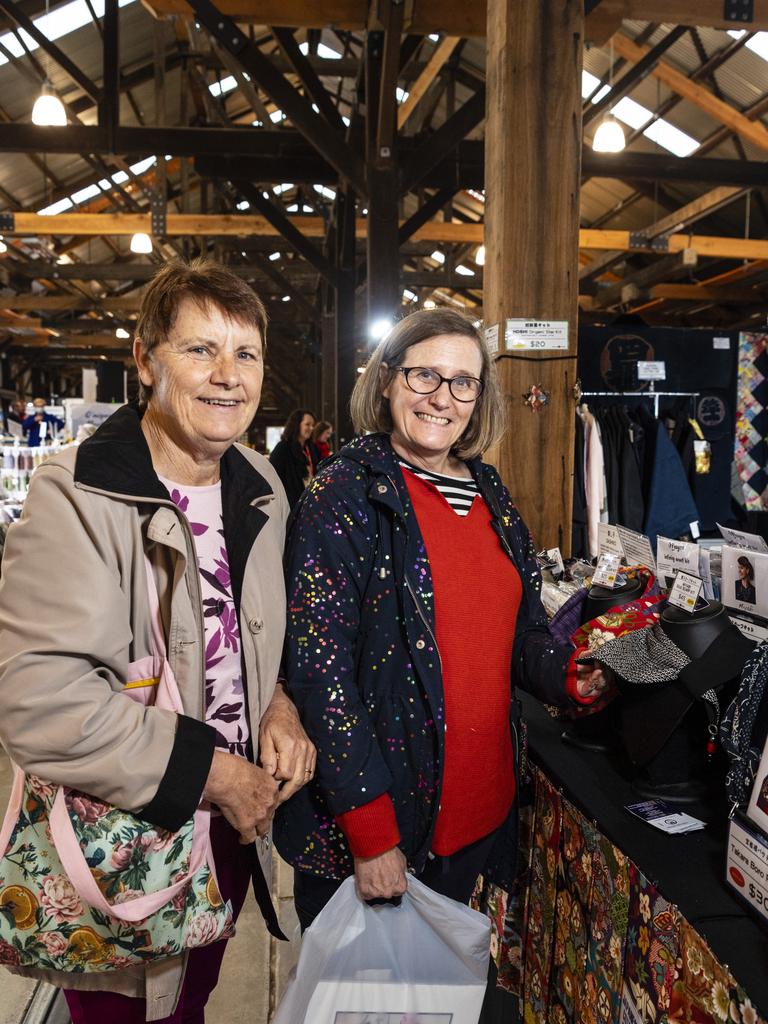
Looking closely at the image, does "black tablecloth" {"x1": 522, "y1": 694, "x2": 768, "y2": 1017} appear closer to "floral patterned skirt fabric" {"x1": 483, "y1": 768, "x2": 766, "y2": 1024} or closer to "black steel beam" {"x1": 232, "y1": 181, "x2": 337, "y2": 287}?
"floral patterned skirt fabric" {"x1": 483, "y1": 768, "x2": 766, "y2": 1024}

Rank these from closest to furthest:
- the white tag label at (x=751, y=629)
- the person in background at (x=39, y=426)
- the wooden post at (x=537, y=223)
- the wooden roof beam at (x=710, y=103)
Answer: the white tag label at (x=751, y=629) < the wooden post at (x=537, y=223) < the wooden roof beam at (x=710, y=103) < the person in background at (x=39, y=426)

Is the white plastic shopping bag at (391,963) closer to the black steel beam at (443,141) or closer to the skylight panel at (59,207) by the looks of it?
the black steel beam at (443,141)

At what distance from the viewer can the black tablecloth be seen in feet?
3.34

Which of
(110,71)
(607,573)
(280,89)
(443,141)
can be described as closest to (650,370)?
(443,141)

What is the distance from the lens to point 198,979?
4.78ft

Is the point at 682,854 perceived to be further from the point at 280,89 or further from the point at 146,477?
the point at 280,89

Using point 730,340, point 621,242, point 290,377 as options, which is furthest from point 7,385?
point 730,340

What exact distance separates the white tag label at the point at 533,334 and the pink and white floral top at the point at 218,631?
5.72 ft

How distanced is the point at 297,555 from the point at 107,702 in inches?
17.5

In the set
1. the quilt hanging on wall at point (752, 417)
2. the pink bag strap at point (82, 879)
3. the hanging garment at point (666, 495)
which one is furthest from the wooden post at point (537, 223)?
the quilt hanging on wall at point (752, 417)

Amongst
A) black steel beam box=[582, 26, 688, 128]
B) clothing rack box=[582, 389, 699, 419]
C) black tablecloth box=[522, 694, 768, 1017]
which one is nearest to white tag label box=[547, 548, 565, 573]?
black tablecloth box=[522, 694, 768, 1017]

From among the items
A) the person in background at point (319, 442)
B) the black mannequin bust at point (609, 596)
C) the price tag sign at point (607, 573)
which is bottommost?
the black mannequin bust at point (609, 596)

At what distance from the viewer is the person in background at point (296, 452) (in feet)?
24.4

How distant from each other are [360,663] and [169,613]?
0.38m
